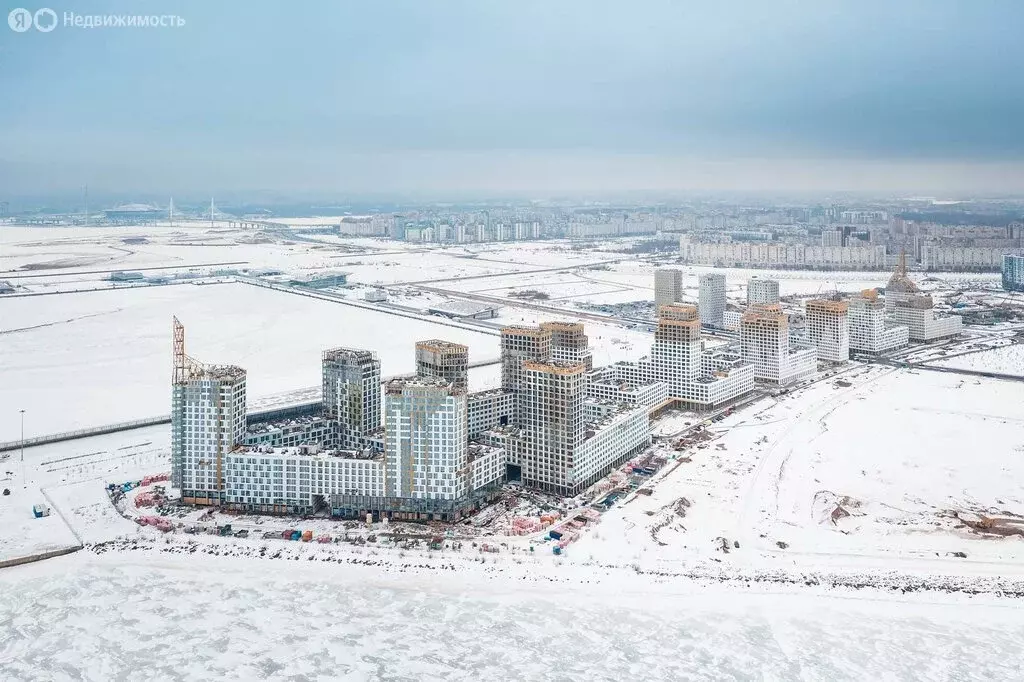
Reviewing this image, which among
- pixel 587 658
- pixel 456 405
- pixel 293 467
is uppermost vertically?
pixel 456 405

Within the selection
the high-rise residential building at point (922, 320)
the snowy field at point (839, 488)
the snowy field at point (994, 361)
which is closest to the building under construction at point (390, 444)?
the snowy field at point (839, 488)

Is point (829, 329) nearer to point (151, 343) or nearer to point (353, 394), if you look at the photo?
point (353, 394)

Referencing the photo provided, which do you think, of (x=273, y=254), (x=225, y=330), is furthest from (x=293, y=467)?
(x=273, y=254)

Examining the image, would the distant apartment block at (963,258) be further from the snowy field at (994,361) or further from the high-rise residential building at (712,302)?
the snowy field at (994,361)

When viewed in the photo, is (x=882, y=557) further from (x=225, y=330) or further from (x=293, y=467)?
(x=225, y=330)

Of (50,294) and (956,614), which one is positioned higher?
(50,294)

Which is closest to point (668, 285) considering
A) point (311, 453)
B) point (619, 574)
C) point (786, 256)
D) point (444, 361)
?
point (444, 361)
